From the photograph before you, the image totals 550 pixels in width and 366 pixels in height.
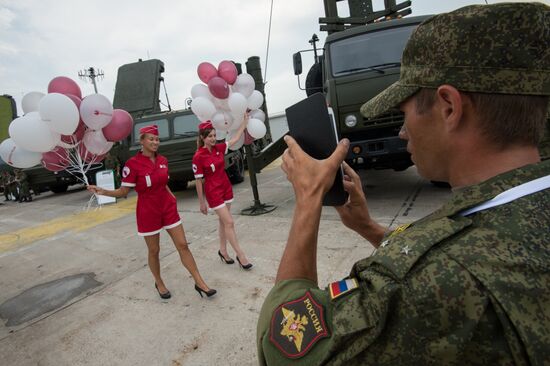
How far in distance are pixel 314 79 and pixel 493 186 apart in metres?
5.48

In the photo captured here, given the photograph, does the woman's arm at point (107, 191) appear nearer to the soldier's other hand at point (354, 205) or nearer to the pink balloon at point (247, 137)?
the pink balloon at point (247, 137)

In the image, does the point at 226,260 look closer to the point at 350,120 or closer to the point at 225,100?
the point at 225,100

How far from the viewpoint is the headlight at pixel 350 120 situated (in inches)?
172

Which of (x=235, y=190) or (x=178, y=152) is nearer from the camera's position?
(x=178, y=152)

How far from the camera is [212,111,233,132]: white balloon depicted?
14.2 feet

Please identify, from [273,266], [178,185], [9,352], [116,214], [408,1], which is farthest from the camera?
[178,185]

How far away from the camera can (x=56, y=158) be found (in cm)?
338

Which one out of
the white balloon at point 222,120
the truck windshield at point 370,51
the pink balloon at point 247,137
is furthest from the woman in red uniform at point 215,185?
the truck windshield at point 370,51

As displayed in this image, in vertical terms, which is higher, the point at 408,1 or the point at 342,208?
the point at 408,1

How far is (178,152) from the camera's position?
7184 millimetres

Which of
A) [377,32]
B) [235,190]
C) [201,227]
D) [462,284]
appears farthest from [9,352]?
[235,190]

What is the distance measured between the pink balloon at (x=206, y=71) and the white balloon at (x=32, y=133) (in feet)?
6.55

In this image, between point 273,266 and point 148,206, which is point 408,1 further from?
point 148,206

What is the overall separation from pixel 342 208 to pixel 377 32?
4.22 meters
